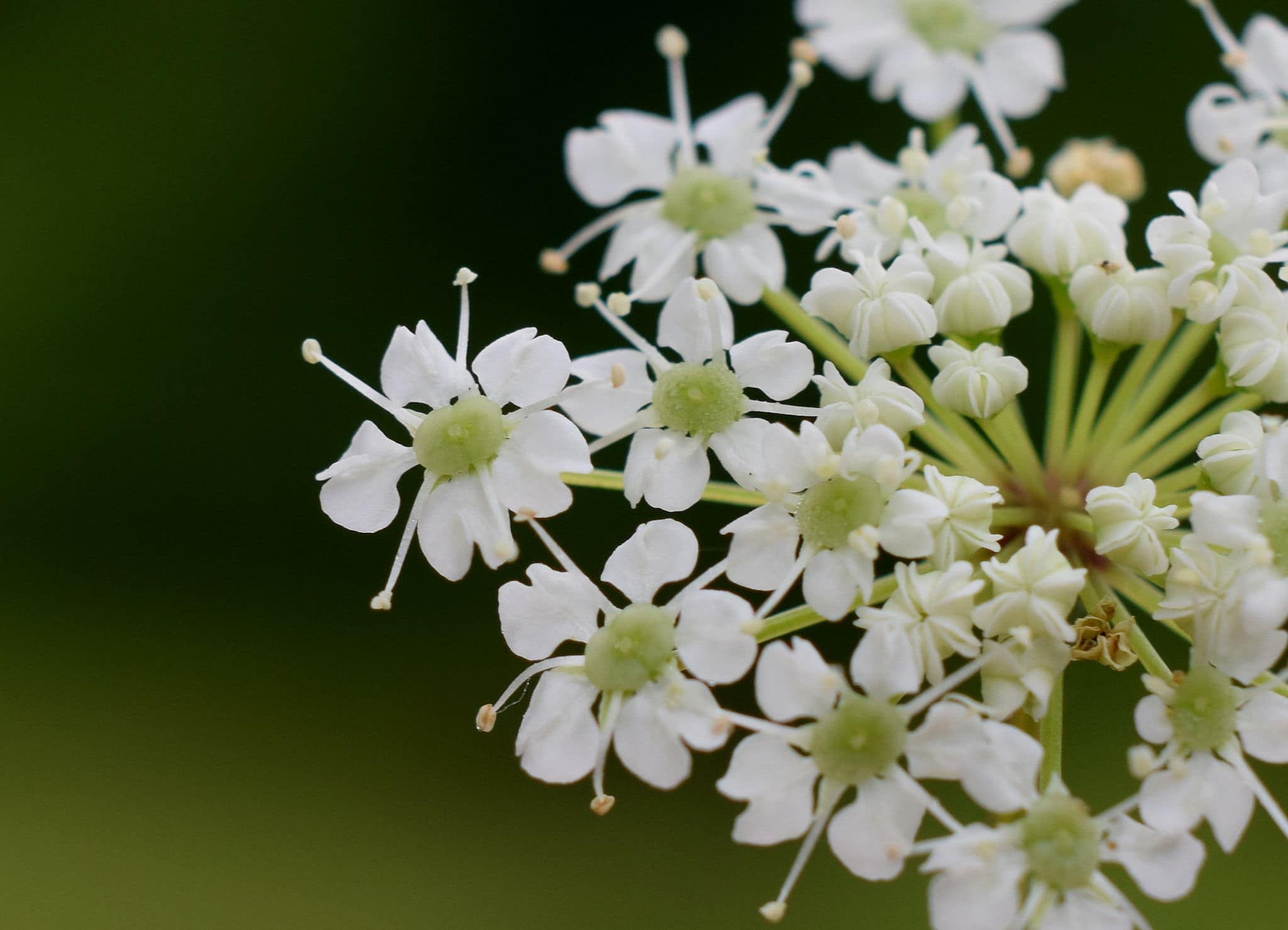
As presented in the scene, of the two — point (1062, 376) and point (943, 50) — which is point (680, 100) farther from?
point (1062, 376)

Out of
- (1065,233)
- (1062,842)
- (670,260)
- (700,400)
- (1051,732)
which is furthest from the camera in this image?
(670,260)

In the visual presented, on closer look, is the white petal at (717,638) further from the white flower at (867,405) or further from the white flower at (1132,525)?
the white flower at (1132,525)

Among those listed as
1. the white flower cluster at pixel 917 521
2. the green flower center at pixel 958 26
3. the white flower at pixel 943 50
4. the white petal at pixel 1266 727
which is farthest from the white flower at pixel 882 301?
the green flower center at pixel 958 26

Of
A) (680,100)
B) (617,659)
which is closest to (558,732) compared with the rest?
(617,659)

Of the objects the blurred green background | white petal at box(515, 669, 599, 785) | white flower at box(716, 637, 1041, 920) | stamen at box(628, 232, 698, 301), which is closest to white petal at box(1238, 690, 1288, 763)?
white flower at box(716, 637, 1041, 920)

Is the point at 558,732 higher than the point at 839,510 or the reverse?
the reverse

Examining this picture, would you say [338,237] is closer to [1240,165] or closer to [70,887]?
[70,887]
